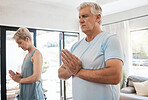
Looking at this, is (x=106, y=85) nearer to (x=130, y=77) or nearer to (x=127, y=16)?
(x=130, y=77)

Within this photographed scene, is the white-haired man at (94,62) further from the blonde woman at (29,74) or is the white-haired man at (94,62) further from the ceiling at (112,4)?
the ceiling at (112,4)

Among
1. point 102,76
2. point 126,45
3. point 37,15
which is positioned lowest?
point 102,76

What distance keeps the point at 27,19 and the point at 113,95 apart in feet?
11.1

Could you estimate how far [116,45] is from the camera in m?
0.97

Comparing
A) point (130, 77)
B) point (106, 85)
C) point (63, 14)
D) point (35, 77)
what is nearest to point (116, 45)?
point (106, 85)

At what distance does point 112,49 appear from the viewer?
956 millimetres

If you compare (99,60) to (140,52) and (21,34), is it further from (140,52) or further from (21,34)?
(140,52)

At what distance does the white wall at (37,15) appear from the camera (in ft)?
11.4

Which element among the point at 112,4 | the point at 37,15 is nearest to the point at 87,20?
the point at 112,4

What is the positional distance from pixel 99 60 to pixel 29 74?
1.01 meters

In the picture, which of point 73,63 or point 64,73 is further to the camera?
point 64,73

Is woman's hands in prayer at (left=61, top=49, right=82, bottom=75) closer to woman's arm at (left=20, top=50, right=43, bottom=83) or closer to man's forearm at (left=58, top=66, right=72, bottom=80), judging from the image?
man's forearm at (left=58, top=66, right=72, bottom=80)

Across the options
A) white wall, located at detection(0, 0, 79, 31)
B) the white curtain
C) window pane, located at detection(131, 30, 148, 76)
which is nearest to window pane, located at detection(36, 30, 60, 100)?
white wall, located at detection(0, 0, 79, 31)

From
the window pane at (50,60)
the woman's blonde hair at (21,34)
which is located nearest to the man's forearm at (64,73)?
the woman's blonde hair at (21,34)
